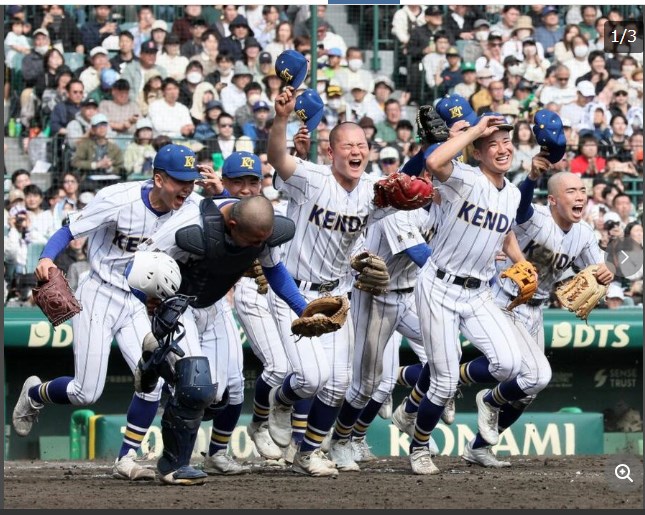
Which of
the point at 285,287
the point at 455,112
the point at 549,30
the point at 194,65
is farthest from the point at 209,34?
the point at 285,287

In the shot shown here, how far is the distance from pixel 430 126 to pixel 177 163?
4.40 ft

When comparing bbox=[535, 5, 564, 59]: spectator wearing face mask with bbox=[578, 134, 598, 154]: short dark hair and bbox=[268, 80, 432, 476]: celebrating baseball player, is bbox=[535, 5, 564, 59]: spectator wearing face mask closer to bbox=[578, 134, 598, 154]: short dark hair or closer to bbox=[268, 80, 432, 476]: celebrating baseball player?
bbox=[578, 134, 598, 154]: short dark hair

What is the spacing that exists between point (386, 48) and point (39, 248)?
366 cm

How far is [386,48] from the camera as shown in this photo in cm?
1163

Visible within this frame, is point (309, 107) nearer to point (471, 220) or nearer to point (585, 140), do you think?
point (471, 220)

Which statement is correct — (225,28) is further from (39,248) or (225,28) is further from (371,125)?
(39,248)

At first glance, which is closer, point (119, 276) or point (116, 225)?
point (116, 225)

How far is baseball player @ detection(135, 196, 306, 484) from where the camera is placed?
561 centimetres

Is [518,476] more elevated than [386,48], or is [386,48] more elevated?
[386,48]

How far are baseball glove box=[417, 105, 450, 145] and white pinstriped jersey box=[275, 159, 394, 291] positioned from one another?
0.42 m

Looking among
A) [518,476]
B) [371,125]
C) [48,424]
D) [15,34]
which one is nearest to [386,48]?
[371,125]

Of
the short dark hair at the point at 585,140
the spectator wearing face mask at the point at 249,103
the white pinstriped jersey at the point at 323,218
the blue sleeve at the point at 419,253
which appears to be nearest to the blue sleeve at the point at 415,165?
the white pinstriped jersey at the point at 323,218

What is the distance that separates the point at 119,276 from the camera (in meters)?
6.81

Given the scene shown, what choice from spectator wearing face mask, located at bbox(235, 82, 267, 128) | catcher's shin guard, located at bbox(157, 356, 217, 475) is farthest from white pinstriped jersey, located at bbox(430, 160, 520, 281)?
spectator wearing face mask, located at bbox(235, 82, 267, 128)
